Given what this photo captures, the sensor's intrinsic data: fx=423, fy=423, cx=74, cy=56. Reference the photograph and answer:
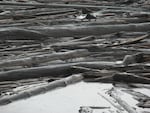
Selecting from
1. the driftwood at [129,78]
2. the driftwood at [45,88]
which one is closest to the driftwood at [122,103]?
the driftwood at [129,78]

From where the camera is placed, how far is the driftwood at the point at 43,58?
4.65m

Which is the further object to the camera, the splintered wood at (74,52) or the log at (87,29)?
the log at (87,29)

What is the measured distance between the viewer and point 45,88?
158 inches

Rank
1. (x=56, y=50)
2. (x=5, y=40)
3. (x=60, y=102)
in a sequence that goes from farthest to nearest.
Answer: (x=5, y=40)
(x=56, y=50)
(x=60, y=102)

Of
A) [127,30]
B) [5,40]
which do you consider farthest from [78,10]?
[5,40]

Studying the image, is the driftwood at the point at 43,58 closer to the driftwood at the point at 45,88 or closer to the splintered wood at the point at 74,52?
the splintered wood at the point at 74,52

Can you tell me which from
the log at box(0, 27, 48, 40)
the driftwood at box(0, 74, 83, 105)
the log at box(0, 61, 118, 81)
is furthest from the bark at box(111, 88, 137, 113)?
the log at box(0, 27, 48, 40)

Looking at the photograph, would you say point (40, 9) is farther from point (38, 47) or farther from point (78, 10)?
point (38, 47)

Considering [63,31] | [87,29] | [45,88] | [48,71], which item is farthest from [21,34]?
[45,88]

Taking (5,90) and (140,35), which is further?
(140,35)

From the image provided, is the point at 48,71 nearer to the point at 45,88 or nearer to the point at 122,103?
the point at 45,88

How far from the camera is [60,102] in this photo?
3.79 metres

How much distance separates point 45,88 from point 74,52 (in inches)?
46.8

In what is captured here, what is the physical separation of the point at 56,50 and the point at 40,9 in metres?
3.43
